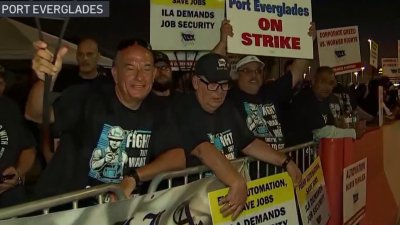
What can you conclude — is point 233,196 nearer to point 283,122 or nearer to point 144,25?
point 283,122

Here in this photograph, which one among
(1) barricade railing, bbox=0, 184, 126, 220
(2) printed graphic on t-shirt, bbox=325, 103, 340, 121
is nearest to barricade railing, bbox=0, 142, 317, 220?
(1) barricade railing, bbox=0, 184, 126, 220

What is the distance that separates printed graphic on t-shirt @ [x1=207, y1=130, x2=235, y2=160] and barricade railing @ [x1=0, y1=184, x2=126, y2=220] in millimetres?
1148

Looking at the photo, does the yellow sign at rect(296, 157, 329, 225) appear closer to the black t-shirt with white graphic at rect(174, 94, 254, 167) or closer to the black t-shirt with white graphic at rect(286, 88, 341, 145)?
the black t-shirt with white graphic at rect(174, 94, 254, 167)

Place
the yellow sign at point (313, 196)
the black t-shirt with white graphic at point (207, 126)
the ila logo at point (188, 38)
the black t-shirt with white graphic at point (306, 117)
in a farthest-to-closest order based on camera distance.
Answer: the black t-shirt with white graphic at point (306, 117) → the ila logo at point (188, 38) → the yellow sign at point (313, 196) → the black t-shirt with white graphic at point (207, 126)

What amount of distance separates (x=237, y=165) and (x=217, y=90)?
0.55m

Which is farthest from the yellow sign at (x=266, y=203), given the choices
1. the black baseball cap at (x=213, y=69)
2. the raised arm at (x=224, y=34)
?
the raised arm at (x=224, y=34)

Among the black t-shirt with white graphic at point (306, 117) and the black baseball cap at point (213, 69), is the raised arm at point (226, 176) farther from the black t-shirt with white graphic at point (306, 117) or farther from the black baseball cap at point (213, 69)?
the black t-shirt with white graphic at point (306, 117)

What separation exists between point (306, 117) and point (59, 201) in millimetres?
4340

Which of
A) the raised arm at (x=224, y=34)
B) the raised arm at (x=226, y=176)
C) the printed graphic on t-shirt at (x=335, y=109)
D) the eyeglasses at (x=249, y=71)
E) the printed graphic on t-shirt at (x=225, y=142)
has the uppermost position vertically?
the raised arm at (x=224, y=34)

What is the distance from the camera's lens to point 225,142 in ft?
14.5

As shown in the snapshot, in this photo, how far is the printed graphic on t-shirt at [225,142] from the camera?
14.1ft

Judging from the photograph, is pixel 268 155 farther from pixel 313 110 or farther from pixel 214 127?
pixel 313 110

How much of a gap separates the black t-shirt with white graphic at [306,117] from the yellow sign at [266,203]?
1.88 m

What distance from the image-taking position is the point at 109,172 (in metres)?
3.66
